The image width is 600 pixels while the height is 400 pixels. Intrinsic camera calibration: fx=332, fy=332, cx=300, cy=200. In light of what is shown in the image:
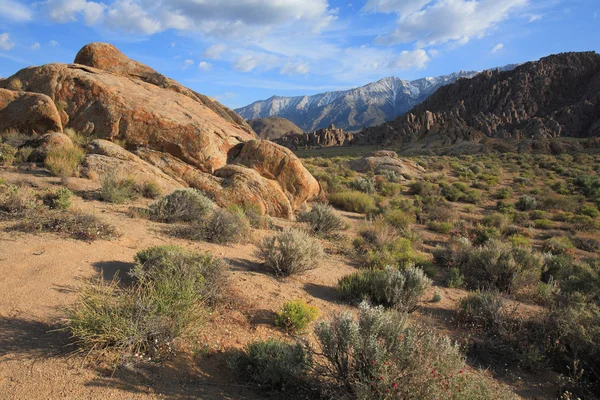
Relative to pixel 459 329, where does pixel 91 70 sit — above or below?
above

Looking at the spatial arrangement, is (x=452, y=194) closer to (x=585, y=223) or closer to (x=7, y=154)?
(x=585, y=223)

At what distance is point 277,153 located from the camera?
11.1 m

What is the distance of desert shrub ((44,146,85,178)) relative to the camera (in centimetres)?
849

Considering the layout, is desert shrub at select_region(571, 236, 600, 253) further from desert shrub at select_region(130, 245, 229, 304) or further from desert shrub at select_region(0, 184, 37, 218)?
desert shrub at select_region(0, 184, 37, 218)

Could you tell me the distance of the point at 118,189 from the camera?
8.03 m

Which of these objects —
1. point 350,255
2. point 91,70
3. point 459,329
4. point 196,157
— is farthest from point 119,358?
point 91,70

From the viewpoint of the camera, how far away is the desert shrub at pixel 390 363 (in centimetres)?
263

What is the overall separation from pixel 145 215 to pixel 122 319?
4529mm

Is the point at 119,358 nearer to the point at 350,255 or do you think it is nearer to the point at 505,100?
the point at 350,255

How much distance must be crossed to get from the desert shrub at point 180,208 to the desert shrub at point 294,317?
3950 millimetres

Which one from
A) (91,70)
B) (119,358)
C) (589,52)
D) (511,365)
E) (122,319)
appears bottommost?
(511,365)

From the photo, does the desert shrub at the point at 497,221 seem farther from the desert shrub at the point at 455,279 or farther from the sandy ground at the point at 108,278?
the sandy ground at the point at 108,278

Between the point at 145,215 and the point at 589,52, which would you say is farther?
the point at 589,52

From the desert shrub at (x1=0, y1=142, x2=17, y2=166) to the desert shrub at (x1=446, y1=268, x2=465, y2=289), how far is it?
11272mm
